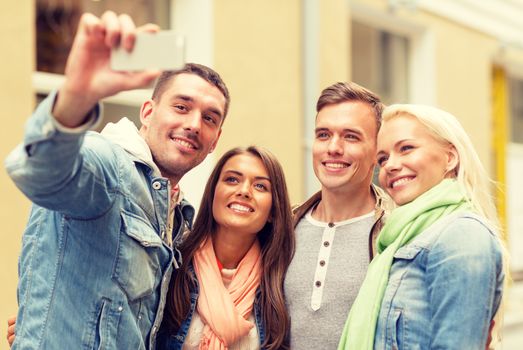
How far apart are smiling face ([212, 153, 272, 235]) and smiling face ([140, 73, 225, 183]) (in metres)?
0.24

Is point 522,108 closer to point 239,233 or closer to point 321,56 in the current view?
point 321,56

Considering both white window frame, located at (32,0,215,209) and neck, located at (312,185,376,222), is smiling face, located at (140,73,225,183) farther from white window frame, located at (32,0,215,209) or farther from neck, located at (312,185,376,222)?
white window frame, located at (32,0,215,209)

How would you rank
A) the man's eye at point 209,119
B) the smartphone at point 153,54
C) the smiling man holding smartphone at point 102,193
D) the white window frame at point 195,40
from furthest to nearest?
1. the white window frame at point 195,40
2. the man's eye at point 209,119
3. the smiling man holding smartphone at point 102,193
4. the smartphone at point 153,54

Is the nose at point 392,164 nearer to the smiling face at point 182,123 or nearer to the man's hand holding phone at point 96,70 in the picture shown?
the smiling face at point 182,123

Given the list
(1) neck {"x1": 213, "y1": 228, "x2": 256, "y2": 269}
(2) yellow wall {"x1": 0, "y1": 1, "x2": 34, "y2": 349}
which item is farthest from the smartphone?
(2) yellow wall {"x1": 0, "y1": 1, "x2": 34, "y2": 349}

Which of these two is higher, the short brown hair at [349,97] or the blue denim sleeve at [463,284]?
the short brown hair at [349,97]

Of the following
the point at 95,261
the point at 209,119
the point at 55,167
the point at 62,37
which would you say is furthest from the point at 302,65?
the point at 55,167

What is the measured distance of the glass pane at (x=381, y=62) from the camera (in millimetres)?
8211

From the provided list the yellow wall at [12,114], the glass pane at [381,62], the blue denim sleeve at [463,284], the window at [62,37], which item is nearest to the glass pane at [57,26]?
the window at [62,37]

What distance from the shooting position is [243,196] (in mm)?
2881

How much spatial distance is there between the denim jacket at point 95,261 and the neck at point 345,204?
0.90m

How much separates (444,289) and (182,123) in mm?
1082

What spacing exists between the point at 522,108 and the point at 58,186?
1076 cm

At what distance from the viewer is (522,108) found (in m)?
11.4
